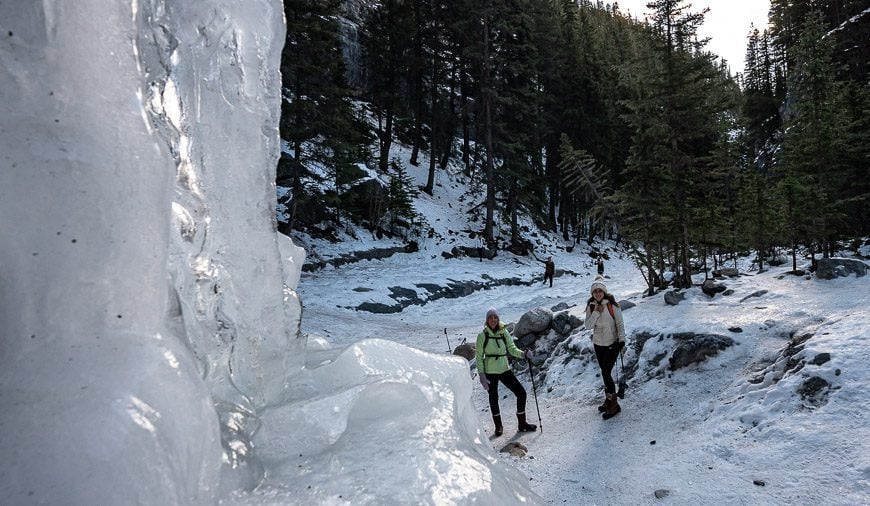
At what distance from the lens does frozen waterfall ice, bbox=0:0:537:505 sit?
1.26m

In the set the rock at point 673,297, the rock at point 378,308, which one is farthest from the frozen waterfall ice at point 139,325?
the rock at point 378,308

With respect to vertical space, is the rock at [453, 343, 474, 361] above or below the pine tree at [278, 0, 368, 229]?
below

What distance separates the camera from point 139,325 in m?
1.53

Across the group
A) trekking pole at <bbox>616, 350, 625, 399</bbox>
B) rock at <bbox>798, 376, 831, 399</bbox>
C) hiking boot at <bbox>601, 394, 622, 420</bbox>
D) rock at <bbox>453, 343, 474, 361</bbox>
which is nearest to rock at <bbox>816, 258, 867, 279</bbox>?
trekking pole at <bbox>616, 350, 625, 399</bbox>

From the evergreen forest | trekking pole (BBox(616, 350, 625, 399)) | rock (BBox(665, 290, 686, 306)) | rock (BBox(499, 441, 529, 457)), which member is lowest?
rock (BBox(499, 441, 529, 457))

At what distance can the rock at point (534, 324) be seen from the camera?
10.4 m

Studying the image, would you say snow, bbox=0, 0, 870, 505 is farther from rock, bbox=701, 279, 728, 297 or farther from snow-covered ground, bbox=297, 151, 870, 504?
rock, bbox=701, 279, 728, 297

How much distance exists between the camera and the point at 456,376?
3301mm

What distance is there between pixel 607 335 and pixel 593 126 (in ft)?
101

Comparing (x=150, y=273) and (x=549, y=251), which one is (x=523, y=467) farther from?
(x=549, y=251)

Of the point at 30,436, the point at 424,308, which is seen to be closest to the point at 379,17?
the point at 424,308

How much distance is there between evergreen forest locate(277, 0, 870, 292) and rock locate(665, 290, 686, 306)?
235cm

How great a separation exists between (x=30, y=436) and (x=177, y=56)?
7.65 ft

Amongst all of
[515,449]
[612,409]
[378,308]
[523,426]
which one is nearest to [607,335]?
[612,409]
